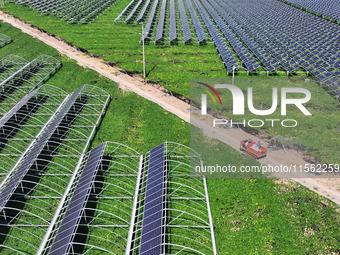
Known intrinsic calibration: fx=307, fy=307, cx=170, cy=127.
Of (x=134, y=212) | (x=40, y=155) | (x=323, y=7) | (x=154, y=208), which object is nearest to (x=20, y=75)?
(x=40, y=155)

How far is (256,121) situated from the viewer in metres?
33.1

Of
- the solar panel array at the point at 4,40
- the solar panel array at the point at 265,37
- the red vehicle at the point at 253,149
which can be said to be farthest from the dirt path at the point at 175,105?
the solar panel array at the point at 265,37

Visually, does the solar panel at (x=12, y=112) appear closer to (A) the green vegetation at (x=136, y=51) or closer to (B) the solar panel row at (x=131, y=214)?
(B) the solar panel row at (x=131, y=214)

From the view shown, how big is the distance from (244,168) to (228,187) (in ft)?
9.39

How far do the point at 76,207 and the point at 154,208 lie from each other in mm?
4989

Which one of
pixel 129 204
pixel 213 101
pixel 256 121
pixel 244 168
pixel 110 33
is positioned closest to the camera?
pixel 129 204

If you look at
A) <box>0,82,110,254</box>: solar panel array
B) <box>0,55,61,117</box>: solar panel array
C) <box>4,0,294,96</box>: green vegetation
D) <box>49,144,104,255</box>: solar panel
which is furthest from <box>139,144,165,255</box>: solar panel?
<box>0,55,61,117</box>: solar panel array

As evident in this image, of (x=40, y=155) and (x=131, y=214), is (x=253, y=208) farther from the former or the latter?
(x=40, y=155)

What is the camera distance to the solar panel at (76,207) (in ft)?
56.1

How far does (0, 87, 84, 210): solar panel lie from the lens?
2081 centimetres

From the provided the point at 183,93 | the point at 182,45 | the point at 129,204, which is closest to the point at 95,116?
the point at 183,93

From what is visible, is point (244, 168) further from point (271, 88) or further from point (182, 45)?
point (182, 45)

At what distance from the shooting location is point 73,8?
265 feet

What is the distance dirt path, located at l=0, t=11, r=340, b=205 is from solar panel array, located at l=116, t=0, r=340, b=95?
9.65 metres
